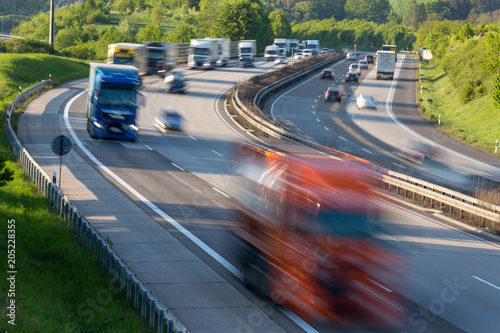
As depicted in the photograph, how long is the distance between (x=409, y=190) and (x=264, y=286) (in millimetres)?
12776

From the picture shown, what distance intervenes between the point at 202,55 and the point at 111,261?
216ft

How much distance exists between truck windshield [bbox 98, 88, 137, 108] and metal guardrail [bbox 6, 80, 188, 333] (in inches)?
313

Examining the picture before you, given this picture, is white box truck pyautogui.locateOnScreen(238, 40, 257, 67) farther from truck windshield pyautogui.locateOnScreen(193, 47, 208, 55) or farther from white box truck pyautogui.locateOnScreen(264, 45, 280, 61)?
truck windshield pyautogui.locateOnScreen(193, 47, 208, 55)

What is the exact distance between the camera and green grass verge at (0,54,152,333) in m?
10.5

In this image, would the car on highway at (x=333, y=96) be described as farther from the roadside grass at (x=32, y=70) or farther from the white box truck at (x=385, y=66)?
the roadside grass at (x=32, y=70)

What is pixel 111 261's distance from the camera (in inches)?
520

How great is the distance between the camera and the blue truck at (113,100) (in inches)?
1195

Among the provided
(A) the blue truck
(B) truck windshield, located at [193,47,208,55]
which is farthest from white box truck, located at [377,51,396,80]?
(A) the blue truck

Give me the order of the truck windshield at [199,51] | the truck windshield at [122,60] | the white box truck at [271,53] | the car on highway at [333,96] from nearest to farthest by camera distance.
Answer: the truck windshield at [122,60], the car on highway at [333,96], the truck windshield at [199,51], the white box truck at [271,53]

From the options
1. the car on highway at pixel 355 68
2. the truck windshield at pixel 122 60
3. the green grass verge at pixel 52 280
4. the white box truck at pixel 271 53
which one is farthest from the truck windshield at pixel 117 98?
the white box truck at pixel 271 53

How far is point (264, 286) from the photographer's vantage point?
12836 mm

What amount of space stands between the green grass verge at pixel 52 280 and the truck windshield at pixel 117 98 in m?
11.0

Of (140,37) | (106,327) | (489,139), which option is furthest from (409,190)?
(140,37)

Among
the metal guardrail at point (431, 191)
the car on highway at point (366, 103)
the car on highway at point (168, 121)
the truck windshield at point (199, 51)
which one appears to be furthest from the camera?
the truck windshield at point (199, 51)
